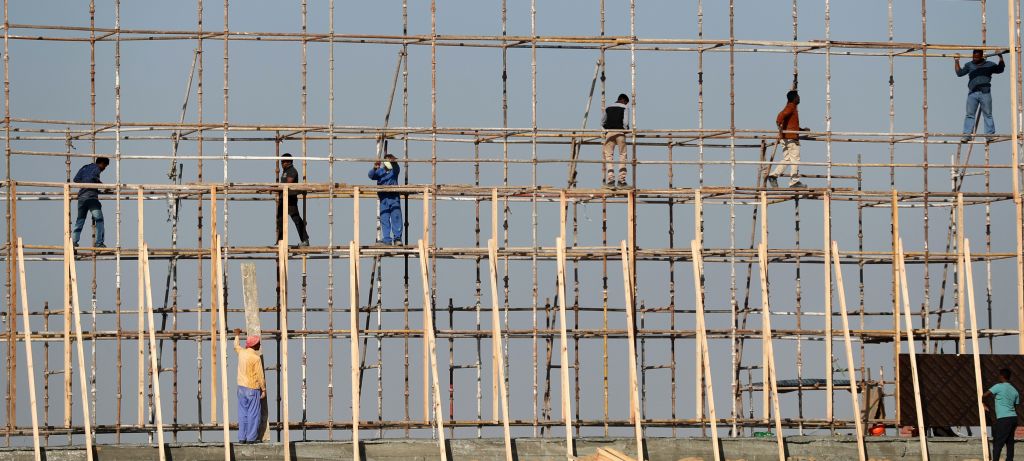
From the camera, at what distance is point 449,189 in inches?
1160

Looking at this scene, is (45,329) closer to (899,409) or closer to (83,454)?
(83,454)

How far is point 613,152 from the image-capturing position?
30.5 meters

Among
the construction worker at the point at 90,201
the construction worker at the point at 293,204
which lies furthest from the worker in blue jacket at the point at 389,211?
the construction worker at the point at 90,201

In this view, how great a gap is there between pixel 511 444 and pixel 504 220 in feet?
14.3

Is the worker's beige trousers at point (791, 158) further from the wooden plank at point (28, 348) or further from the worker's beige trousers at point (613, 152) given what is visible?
the wooden plank at point (28, 348)

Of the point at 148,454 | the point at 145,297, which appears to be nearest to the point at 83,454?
the point at 148,454

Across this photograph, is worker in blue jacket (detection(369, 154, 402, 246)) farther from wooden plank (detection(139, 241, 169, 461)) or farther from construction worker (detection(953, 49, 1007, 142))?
construction worker (detection(953, 49, 1007, 142))

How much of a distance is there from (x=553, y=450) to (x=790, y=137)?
20.8 feet

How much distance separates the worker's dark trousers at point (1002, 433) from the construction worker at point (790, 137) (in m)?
4.99

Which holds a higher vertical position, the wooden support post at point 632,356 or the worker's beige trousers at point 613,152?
the worker's beige trousers at point 613,152

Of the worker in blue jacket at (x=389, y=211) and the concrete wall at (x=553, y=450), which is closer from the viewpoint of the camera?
the concrete wall at (x=553, y=450)

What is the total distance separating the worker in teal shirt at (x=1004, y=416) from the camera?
27.6 meters

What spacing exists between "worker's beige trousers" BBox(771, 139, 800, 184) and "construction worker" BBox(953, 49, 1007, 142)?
2.70 m

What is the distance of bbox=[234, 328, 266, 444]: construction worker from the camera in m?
26.8
